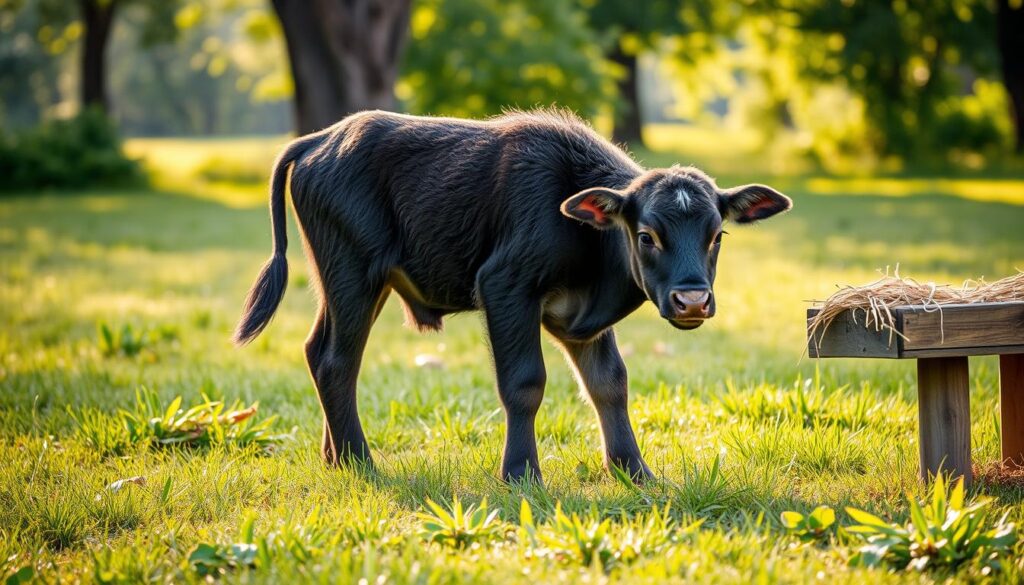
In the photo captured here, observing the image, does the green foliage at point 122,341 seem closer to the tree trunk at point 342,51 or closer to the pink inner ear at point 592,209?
the pink inner ear at point 592,209

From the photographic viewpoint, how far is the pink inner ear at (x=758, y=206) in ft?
→ 16.0

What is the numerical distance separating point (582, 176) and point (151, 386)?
3.82 metres

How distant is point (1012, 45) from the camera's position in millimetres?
28250

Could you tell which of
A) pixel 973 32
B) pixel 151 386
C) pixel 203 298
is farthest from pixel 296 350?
pixel 973 32

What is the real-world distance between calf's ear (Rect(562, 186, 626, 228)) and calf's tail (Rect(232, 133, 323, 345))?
1.71 m

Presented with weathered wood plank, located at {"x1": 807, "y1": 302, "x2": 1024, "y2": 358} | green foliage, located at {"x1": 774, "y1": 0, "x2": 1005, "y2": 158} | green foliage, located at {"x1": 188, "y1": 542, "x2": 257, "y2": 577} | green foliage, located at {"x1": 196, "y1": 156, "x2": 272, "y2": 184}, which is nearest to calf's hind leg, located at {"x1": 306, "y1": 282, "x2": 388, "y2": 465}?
green foliage, located at {"x1": 188, "y1": 542, "x2": 257, "y2": 577}

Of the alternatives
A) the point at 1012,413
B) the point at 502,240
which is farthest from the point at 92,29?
the point at 1012,413

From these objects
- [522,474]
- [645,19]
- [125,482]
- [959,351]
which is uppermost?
[645,19]

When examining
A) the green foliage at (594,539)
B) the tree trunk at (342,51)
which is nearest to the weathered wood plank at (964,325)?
the green foliage at (594,539)

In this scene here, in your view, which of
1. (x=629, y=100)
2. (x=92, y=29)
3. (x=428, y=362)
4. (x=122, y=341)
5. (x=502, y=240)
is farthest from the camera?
(x=629, y=100)

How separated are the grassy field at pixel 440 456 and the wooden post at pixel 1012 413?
7.0 inches

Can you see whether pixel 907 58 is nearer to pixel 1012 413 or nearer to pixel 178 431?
pixel 1012 413

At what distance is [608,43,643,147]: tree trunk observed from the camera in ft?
134

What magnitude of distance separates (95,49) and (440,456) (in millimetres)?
34635
